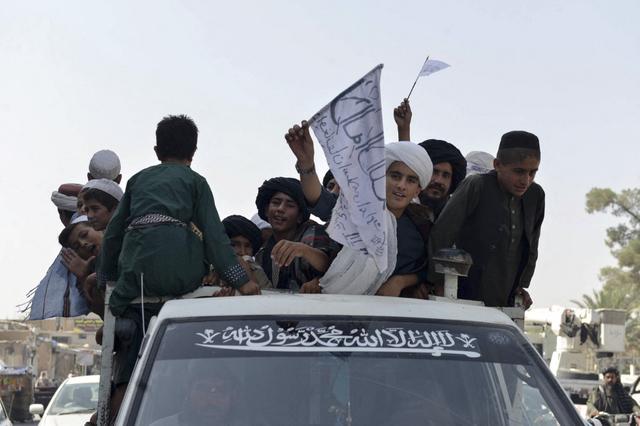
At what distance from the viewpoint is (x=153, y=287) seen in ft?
16.8

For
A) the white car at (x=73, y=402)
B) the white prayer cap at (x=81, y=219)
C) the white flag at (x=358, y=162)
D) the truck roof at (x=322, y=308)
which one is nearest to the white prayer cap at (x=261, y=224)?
the white prayer cap at (x=81, y=219)

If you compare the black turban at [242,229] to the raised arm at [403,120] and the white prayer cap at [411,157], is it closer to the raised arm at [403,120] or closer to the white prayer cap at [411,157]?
the raised arm at [403,120]

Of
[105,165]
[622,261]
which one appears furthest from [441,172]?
[622,261]

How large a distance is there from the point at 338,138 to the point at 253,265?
1240mm

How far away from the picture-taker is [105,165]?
7402 mm

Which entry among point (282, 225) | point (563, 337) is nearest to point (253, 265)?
point (282, 225)

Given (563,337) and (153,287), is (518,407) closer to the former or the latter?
(153,287)

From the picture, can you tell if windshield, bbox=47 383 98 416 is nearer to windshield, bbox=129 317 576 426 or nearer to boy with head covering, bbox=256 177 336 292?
boy with head covering, bbox=256 177 336 292

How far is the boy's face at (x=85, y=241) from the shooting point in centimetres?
630

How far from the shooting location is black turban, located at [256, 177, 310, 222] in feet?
21.7

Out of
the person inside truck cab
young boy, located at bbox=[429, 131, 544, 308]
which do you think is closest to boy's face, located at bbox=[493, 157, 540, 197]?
young boy, located at bbox=[429, 131, 544, 308]

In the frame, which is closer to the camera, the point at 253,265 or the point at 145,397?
the point at 145,397

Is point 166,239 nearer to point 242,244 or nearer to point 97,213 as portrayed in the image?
point 97,213

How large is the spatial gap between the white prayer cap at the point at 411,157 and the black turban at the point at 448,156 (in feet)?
3.47
